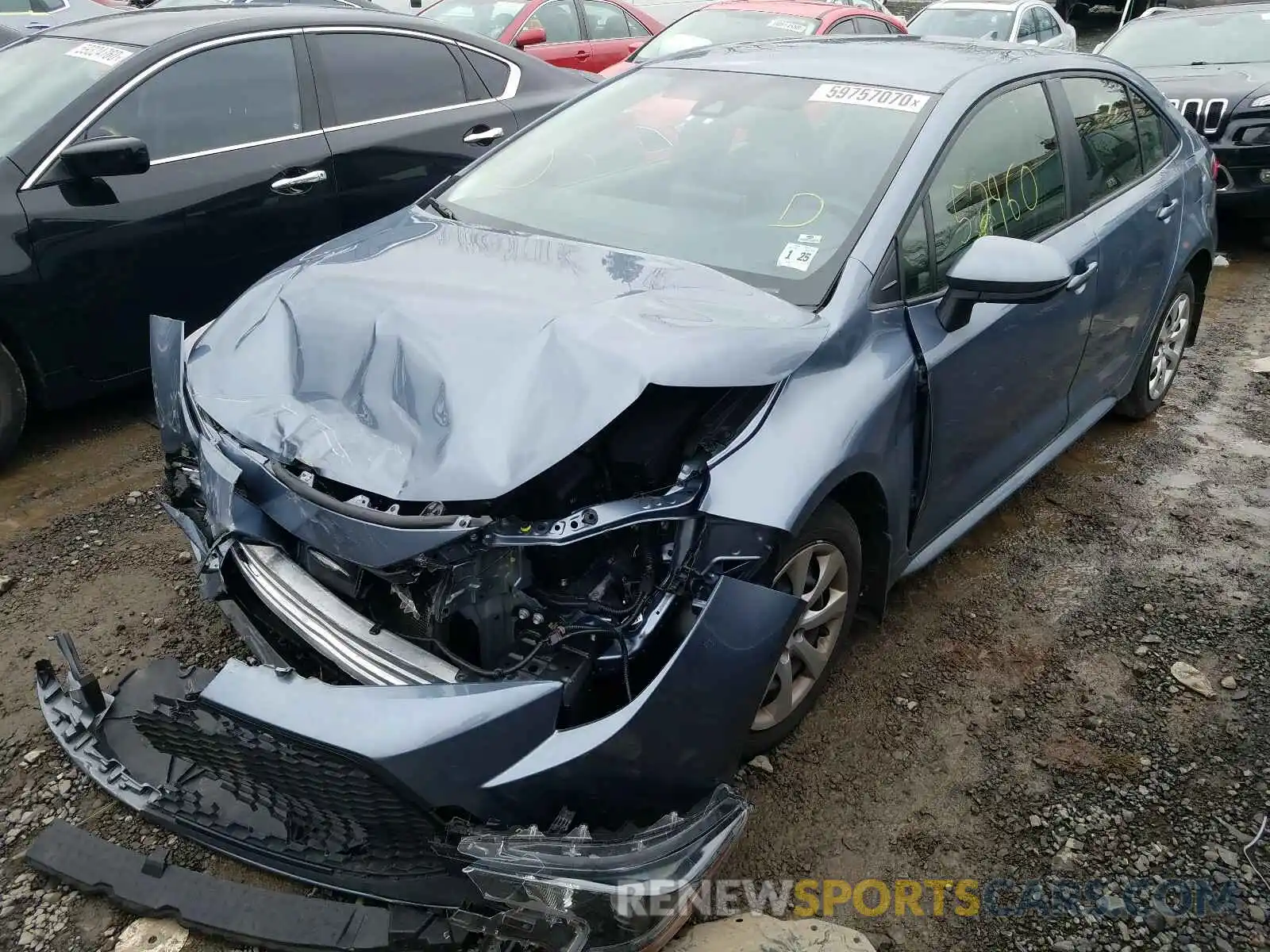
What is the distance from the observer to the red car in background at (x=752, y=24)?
800 centimetres

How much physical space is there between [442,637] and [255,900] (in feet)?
2.30

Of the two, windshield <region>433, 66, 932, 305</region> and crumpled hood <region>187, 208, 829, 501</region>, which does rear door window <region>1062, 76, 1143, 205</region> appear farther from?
crumpled hood <region>187, 208, 829, 501</region>

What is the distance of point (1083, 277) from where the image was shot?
3328mm

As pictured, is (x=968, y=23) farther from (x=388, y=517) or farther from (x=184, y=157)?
(x=388, y=517)

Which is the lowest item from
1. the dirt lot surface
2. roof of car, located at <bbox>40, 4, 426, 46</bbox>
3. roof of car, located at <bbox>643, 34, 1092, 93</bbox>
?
the dirt lot surface

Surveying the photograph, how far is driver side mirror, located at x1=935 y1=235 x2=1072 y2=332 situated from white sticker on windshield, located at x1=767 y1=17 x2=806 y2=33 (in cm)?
634

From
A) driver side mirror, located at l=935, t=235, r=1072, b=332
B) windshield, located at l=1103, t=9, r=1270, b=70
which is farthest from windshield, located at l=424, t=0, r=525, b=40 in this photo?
driver side mirror, located at l=935, t=235, r=1072, b=332

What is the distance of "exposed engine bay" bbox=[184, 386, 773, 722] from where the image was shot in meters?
2.00

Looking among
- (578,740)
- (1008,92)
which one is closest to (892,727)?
(578,740)

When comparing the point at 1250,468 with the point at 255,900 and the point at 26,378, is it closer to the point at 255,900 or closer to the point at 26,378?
the point at 255,900

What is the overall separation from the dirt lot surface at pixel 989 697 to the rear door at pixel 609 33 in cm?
671

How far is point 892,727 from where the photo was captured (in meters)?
2.82

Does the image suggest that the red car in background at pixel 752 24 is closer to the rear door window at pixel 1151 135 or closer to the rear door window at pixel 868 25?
the rear door window at pixel 868 25

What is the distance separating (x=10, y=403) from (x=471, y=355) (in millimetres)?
2502
